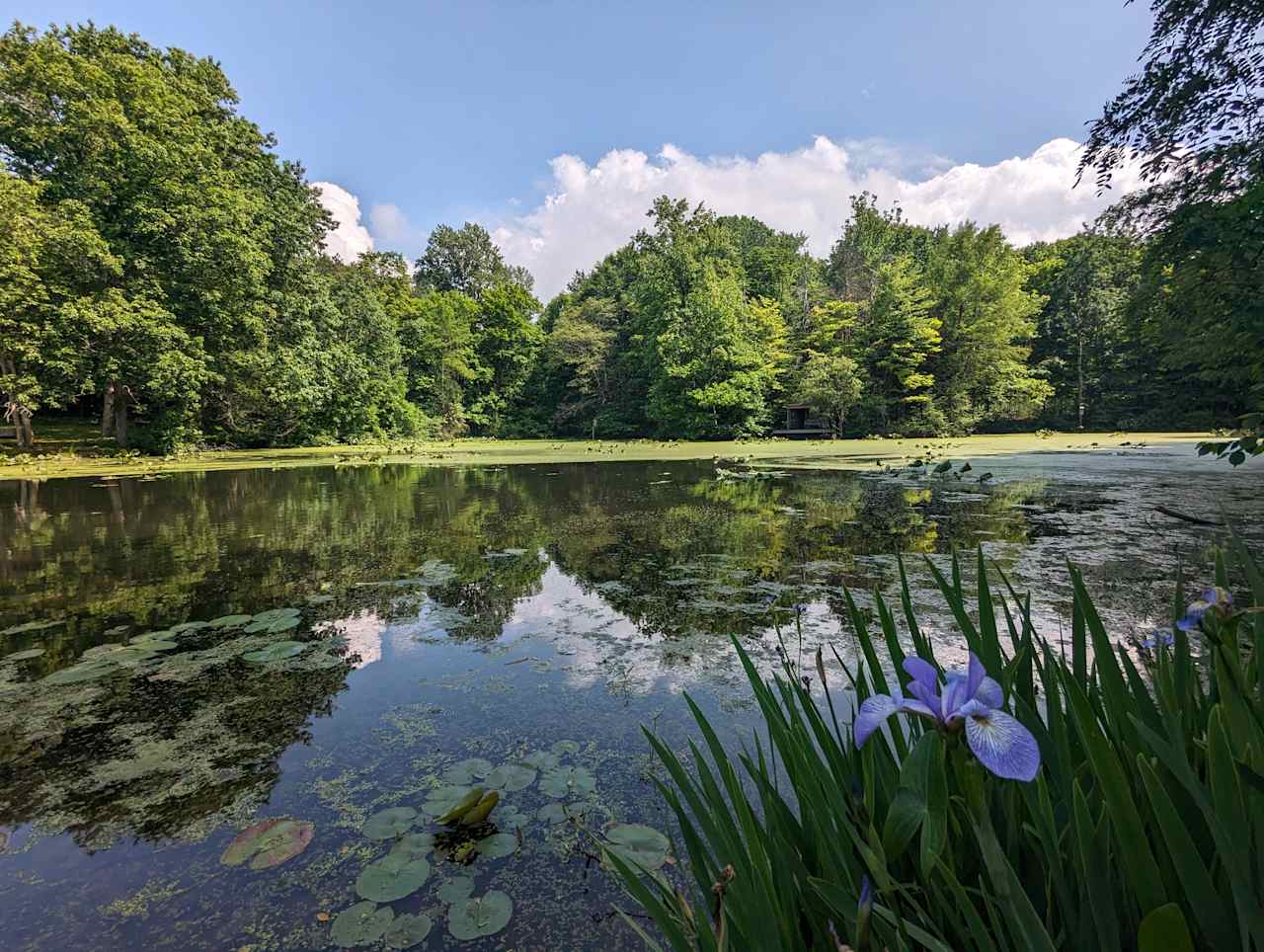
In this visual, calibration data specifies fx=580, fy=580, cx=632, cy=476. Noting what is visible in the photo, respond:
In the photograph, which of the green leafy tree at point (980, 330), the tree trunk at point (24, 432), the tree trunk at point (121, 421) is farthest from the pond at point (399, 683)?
the green leafy tree at point (980, 330)

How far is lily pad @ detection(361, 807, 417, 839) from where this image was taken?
1.35m

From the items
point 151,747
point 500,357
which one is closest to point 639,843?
point 151,747

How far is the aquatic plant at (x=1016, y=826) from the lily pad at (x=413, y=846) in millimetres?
805

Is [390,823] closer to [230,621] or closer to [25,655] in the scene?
[230,621]

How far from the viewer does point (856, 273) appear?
95.4 feet

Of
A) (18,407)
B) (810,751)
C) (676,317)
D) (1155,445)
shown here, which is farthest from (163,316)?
(1155,445)

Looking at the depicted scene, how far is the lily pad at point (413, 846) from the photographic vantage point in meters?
1.28

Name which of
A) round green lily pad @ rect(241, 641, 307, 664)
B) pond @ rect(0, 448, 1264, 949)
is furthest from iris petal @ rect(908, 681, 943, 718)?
round green lily pad @ rect(241, 641, 307, 664)

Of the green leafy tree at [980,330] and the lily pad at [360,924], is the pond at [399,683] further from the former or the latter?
the green leafy tree at [980,330]

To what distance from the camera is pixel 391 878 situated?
3.97 feet

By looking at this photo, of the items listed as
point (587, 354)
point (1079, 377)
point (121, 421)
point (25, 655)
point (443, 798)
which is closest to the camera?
point (443, 798)

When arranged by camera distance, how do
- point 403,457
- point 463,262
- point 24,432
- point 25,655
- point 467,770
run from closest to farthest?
1. point 467,770
2. point 25,655
3. point 24,432
4. point 403,457
5. point 463,262

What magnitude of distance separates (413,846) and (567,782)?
1.30 feet

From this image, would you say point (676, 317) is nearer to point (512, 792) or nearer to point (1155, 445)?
point (1155, 445)
